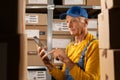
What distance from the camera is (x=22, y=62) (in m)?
0.89

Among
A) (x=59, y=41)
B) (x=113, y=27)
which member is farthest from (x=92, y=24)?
(x=113, y=27)

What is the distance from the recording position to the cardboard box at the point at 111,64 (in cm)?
106

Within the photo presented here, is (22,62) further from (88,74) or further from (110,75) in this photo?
(88,74)

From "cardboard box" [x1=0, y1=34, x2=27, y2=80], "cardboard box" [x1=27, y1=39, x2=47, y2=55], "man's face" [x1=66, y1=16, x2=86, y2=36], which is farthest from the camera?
"cardboard box" [x1=27, y1=39, x2=47, y2=55]

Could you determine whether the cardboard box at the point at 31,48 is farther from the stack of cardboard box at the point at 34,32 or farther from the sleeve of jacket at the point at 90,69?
the sleeve of jacket at the point at 90,69

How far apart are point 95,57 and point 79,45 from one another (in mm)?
230

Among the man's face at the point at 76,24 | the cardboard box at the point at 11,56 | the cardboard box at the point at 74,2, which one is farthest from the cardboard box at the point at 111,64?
the cardboard box at the point at 74,2

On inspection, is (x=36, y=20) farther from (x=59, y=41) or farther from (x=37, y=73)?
(x=37, y=73)

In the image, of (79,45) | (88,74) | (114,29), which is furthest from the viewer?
(79,45)

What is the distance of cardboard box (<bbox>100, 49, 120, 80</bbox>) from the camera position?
1.06m

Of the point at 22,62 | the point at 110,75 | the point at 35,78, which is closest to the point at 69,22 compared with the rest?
the point at 35,78

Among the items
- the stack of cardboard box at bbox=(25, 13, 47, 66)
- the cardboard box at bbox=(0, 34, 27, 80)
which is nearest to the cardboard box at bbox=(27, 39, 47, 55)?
the stack of cardboard box at bbox=(25, 13, 47, 66)

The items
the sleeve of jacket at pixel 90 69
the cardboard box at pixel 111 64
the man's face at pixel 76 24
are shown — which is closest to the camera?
the cardboard box at pixel 111 64

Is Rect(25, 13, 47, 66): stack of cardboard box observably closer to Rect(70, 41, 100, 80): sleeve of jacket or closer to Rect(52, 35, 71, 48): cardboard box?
Rect(52, 35, 71, 48): cardboard box
